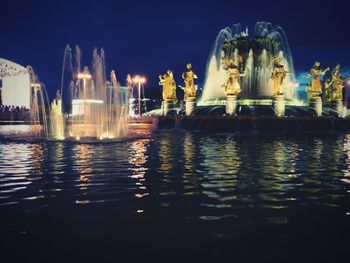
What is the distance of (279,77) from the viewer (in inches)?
1544

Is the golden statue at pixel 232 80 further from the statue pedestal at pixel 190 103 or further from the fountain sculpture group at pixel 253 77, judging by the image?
the statue pedestal at pixel 190 103

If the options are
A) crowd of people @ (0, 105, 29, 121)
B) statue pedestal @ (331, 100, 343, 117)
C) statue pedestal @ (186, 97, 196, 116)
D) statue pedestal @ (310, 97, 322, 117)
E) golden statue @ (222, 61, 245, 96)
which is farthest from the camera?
crowd of people @ (0, 105, 29, 121)

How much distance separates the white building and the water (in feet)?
215

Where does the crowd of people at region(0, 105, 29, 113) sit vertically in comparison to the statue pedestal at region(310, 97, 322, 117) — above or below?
above

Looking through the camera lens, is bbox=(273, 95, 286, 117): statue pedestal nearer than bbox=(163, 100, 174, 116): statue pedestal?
Yes

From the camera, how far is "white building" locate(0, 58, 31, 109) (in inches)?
2933

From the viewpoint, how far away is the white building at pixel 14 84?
74500mm

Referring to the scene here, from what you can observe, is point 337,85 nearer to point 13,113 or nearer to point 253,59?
point 253,59

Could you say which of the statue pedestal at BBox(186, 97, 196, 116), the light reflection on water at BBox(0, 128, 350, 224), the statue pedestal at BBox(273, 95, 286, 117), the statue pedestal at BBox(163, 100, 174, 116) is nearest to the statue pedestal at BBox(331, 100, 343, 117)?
the statue pedestal at BBox(273, 95, 286, 117)

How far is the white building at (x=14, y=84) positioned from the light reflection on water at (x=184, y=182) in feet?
206

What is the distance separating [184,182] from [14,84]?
7216 centimetres

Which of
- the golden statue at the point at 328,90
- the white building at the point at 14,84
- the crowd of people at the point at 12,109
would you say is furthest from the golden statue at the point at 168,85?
the white building at the point at 14,84

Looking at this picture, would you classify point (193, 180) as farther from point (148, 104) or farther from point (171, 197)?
point (148, 104)

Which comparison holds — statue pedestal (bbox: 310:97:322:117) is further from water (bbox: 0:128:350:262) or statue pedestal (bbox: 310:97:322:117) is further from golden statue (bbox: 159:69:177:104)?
water (bbox: 0:128:350:262)
